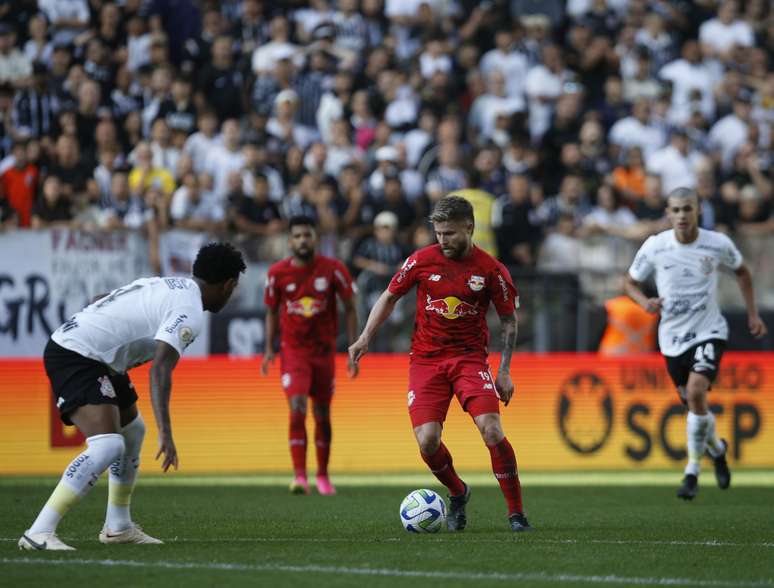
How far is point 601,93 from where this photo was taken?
2266 cm

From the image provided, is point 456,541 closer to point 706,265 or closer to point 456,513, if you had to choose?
point 456,513

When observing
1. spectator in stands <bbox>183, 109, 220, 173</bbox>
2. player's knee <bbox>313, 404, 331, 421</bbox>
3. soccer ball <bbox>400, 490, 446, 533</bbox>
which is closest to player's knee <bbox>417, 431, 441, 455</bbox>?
soccer ball <bbox>400, 490, 446, 533</bbox>

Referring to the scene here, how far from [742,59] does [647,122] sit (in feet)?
9.32

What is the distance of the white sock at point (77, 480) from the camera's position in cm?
808

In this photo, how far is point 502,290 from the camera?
9.60m

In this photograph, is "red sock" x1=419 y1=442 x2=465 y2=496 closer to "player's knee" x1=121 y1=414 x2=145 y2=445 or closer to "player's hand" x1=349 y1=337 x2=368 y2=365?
"player's hand" x1=349 y1=337 x2=368 y2=365

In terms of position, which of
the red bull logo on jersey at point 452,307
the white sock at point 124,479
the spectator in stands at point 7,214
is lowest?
the white sock at point 124,479

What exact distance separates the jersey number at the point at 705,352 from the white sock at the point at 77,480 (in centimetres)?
635

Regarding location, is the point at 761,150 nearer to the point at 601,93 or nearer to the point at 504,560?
the point at 601,93

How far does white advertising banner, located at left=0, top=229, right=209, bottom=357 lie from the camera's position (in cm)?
1631

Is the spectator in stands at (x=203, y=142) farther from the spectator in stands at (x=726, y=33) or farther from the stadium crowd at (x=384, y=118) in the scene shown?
the spectator in stands at (x=726, y=33)

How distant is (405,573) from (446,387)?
2.54 meters

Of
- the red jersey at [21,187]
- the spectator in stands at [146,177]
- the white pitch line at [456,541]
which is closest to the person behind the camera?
the white pitch line at [456,541]

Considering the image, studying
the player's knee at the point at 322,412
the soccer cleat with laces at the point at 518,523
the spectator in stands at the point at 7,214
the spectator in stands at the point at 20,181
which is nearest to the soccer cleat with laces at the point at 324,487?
the player's knee at the point at 322,412
